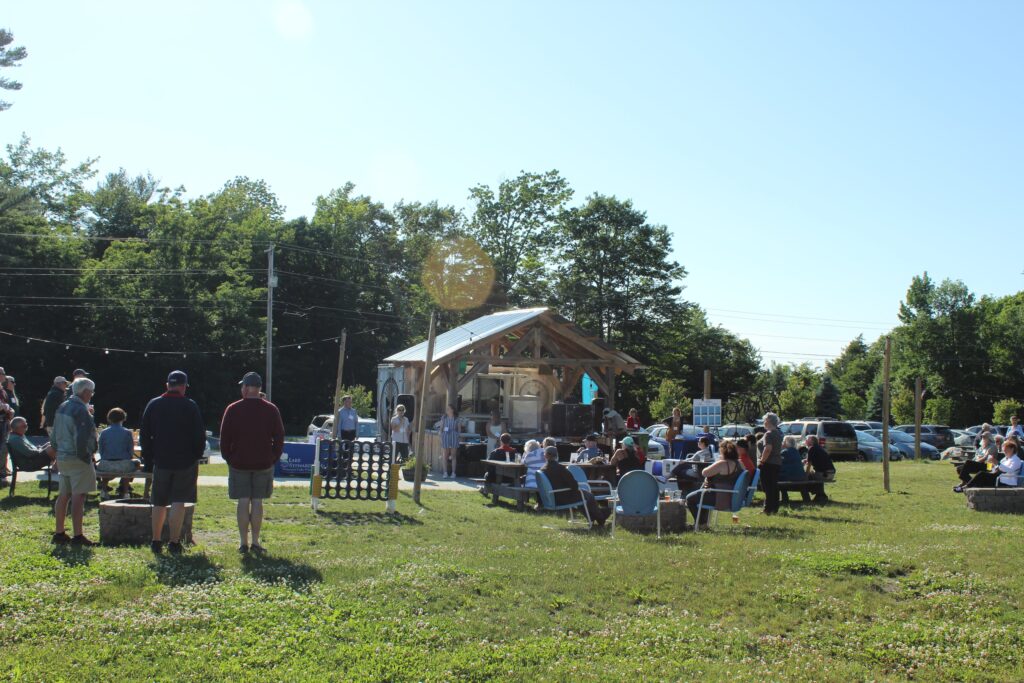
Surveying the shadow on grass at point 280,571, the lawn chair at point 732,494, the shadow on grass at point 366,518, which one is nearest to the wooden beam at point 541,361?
the shadow on grass at point 366,518

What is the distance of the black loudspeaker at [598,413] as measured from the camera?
24495 mm

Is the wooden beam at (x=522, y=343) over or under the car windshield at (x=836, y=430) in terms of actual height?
over

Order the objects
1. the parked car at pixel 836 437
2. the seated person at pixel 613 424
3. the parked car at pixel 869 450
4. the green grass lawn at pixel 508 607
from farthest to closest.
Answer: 1. the parked car at pixel 869 450
2. the parked car at pixel 836 437
3. the seated person at pixel 613 424
4. the green grass lawn at pixel 508 607

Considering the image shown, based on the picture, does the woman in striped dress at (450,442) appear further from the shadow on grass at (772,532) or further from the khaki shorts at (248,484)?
the khaki shorts at (248,484)

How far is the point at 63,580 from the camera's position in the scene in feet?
22.9

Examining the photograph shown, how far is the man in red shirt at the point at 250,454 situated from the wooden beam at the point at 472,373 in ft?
47.8

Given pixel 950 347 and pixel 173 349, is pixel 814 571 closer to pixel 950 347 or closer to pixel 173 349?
pixel 173 349

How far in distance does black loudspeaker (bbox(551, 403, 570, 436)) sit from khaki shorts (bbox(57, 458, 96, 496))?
16.2 m

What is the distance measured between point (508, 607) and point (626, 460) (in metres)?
7.48

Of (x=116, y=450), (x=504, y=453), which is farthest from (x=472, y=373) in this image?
(x=116, y=450)

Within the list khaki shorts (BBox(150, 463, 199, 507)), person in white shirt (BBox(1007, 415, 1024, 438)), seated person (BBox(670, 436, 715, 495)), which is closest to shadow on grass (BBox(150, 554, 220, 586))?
khaki shorts (BBox(150, 463, 199, 507))

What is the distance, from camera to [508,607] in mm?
7109

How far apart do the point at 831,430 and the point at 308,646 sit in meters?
27.7

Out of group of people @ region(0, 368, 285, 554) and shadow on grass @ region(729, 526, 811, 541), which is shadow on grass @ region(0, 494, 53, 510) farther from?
shadow on grass @ region(729, 526, 811, 541)
